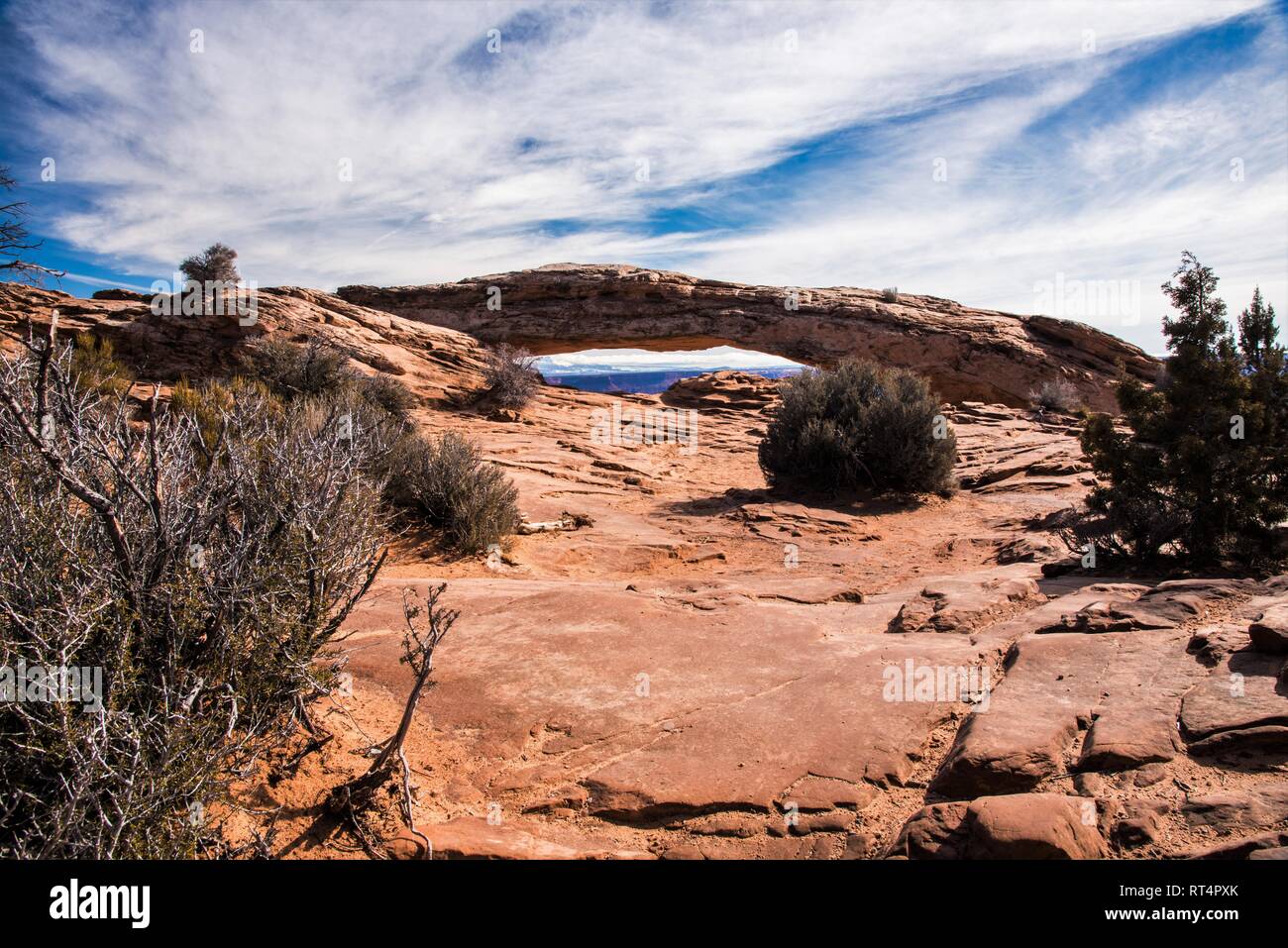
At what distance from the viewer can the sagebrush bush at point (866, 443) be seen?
32.6 feet

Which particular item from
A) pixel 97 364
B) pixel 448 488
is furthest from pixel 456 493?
Answer: pixel 97 364

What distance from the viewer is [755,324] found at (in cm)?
2156

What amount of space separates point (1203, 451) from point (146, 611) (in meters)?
7.23

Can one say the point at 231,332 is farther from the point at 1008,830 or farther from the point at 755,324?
the point at 1008,830

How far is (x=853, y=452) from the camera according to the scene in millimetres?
9961

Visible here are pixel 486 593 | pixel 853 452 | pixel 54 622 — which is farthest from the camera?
pixel 853 452

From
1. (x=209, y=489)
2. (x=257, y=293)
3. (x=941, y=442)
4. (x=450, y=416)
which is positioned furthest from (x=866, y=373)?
(x=257, y=293)

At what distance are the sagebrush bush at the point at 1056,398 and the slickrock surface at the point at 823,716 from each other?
13.7m

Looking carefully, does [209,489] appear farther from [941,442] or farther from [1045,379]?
[1045,379]
